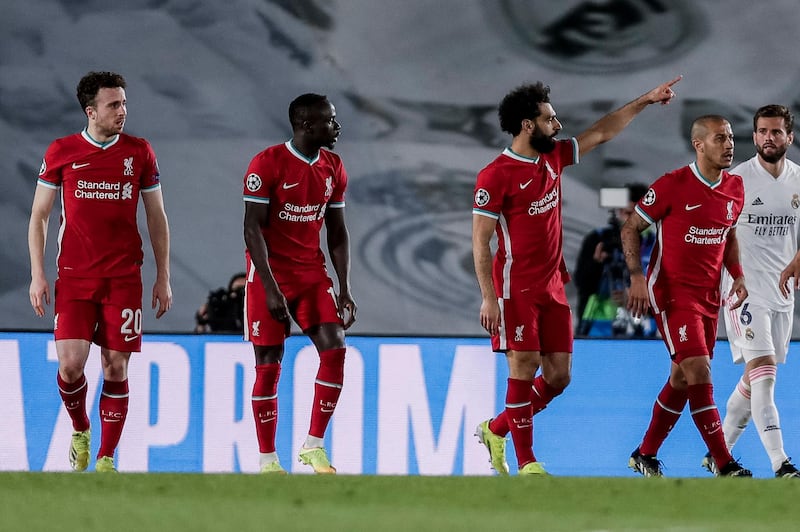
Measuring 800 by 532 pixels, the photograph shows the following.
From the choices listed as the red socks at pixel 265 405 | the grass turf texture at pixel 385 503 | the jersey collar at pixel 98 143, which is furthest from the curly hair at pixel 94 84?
the grass turf texture at pixel 385 503

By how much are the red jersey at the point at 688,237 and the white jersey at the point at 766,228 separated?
0.61m

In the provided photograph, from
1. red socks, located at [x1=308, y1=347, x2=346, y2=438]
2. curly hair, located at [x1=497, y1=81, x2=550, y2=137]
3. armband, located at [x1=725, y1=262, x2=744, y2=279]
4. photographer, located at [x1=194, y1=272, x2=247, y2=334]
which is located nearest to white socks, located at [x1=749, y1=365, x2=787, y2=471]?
armband, located at [x1=725, y1=262, x2=744, y2=279]

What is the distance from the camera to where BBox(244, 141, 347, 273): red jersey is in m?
7.22

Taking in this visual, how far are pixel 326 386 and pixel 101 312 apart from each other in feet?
3.86

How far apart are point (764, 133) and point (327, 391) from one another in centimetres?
286

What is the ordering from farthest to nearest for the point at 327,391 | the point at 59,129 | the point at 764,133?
the point at 59,129 < the point at 764,133 < the point at 327,391

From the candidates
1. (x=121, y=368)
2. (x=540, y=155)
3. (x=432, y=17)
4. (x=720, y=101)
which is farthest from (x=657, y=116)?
(x=121, y=368)

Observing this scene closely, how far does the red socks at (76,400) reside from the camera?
7.28 m

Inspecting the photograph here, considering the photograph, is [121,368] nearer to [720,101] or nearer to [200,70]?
[200,70]

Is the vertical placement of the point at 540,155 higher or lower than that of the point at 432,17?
lower

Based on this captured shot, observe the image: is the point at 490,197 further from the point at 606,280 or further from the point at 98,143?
the point at 606,280

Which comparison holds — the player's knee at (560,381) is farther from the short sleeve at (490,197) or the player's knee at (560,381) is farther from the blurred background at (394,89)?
the blurred background at (394,89)

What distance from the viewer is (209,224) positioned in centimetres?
1385

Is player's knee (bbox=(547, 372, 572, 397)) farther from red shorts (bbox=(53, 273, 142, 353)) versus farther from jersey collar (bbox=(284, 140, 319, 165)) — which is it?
red shorts (bbox=(53, 273, 142, 353))
